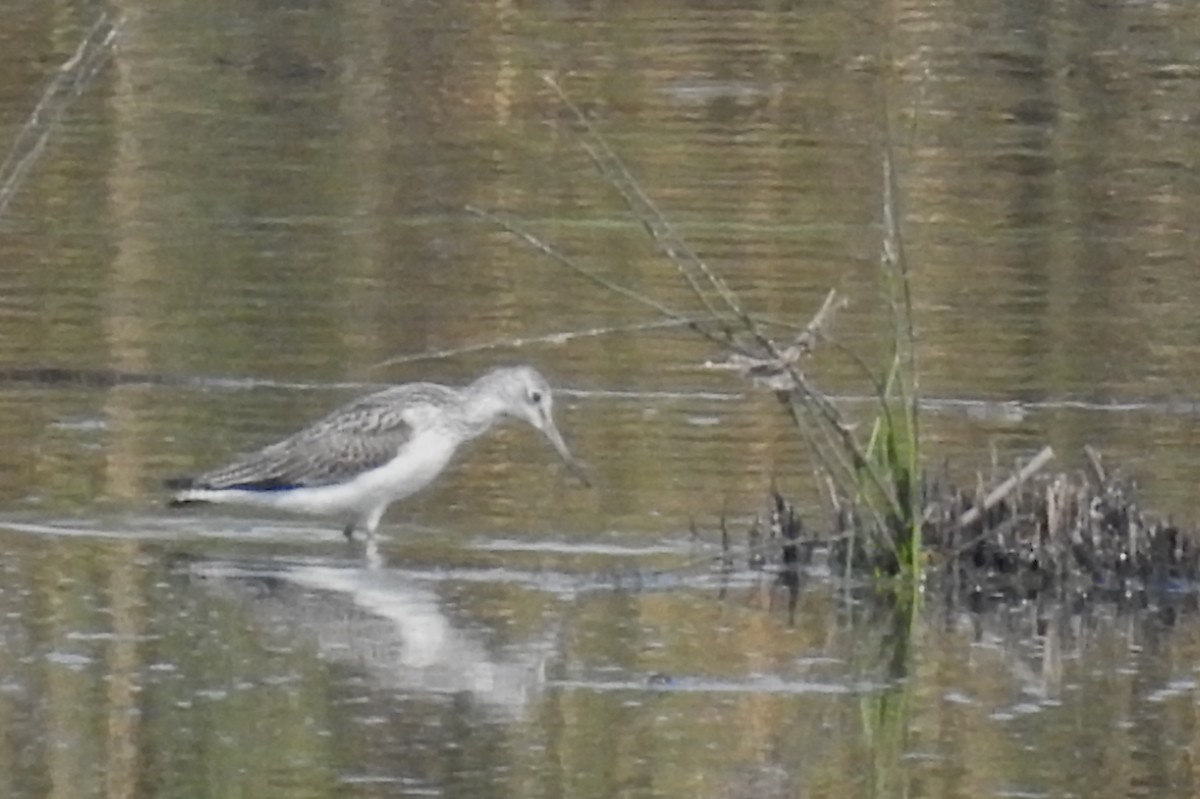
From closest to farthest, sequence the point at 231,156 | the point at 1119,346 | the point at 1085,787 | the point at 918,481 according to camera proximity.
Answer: the point at 1085,787 < the point at 918,481 < the point at 1119,346 < the point at 231,156

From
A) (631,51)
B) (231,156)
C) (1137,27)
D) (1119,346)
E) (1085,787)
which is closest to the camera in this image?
(1085,787)

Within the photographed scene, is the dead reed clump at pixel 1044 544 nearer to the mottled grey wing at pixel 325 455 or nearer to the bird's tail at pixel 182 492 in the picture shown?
the mottled grey wing at pixel 325 455

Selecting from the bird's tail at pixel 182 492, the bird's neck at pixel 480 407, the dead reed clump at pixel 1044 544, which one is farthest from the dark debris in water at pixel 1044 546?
the bird's tail at pixel 182 492

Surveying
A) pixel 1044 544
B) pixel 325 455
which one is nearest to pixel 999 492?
pixel 1044 544

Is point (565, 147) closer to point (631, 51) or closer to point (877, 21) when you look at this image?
point (631, 51)

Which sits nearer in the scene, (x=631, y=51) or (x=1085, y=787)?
(x=1085, y=787)

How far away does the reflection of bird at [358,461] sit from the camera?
37.7ft

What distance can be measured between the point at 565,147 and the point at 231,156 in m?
2.01

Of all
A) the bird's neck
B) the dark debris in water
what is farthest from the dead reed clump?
the bird's neck

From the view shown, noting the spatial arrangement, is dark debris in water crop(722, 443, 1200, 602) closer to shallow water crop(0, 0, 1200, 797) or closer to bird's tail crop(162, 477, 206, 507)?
shallow water crop(0, 0, 1200, 797)

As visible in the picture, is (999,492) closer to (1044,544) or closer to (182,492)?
(1044,544)

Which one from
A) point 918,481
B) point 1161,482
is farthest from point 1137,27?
point 918,481

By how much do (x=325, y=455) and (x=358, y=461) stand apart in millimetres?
109

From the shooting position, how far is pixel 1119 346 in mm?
15250
